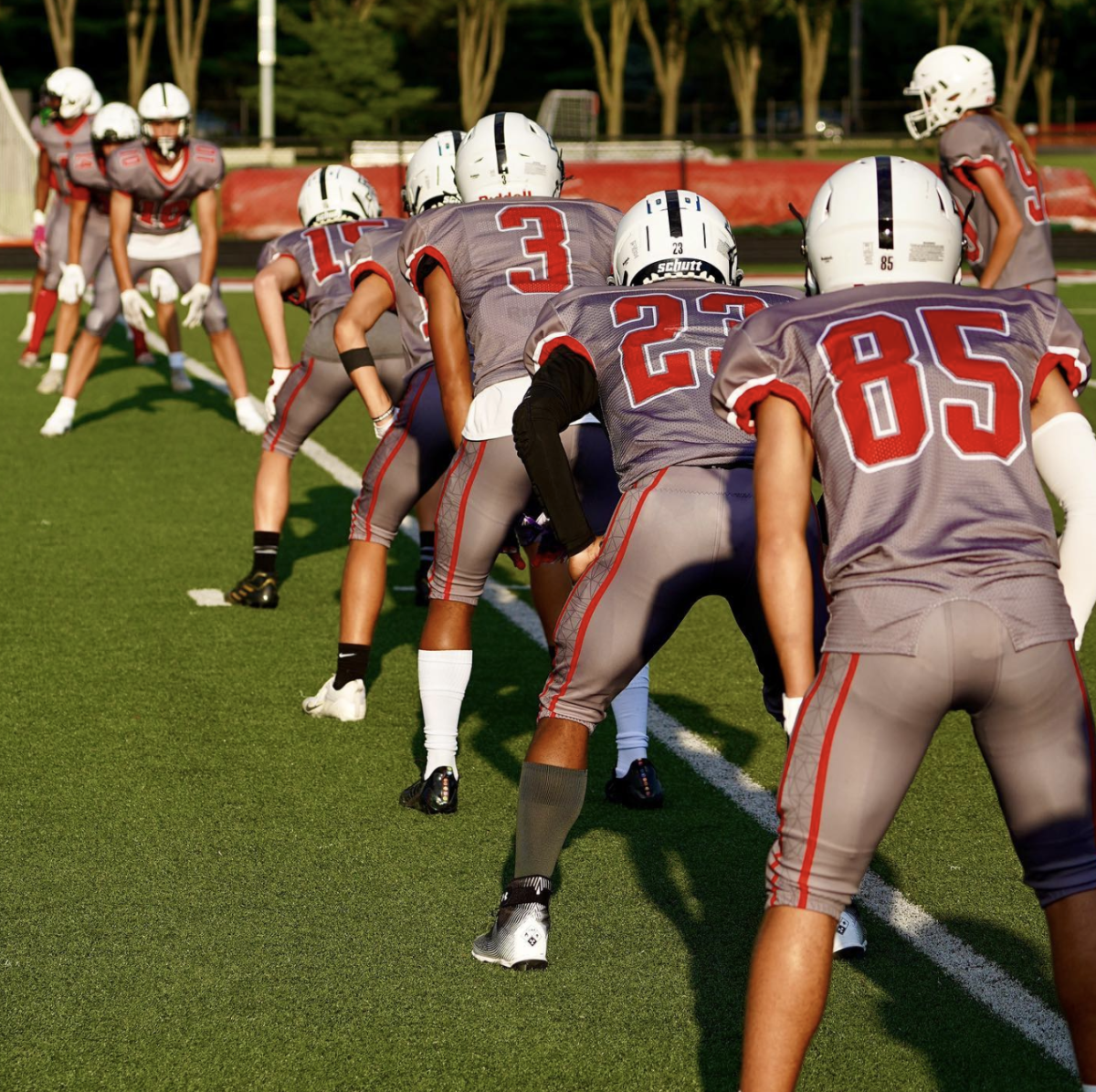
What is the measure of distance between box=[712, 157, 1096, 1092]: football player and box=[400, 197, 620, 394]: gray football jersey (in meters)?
1.78

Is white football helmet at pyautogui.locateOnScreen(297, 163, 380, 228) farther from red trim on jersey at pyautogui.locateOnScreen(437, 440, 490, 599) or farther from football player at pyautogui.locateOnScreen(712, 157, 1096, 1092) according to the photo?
football player at pyautogui.locateOnScreen(712, 157, 1096, 1092)

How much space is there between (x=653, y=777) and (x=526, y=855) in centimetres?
116

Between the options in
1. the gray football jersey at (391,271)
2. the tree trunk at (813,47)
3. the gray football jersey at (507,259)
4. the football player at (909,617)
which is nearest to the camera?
the football player at (909,617)

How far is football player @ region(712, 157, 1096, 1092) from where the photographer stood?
2.71 metres

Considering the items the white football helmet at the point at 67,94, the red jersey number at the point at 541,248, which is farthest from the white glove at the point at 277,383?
the white football helmet at the point at 67,94

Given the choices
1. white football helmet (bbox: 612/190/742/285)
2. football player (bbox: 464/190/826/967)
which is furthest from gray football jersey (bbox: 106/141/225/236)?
football player (bbox: 464/190/826/967)

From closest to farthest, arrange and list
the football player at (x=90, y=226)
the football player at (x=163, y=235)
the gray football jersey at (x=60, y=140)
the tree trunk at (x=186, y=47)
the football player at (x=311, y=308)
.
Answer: the football player at (x=311, y=308) < the football player at (x=163, y=235) < the football player at (x=90, y=226) < the gray football jersey at (x=60, y=140) < the tree trunk at (x=186, y=47)

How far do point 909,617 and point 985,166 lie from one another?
5.47 meters

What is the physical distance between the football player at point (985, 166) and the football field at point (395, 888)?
2.09 metres

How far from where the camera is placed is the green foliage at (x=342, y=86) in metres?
45.2

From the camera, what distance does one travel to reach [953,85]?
7.81 meters

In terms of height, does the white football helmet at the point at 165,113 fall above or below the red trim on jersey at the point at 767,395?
above

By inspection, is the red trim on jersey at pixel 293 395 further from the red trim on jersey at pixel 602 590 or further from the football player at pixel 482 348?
the red trim on jersey at pixel 602 590

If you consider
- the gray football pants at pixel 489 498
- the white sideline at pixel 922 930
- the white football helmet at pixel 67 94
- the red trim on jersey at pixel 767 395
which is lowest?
the white sideline at pixel 922 930
